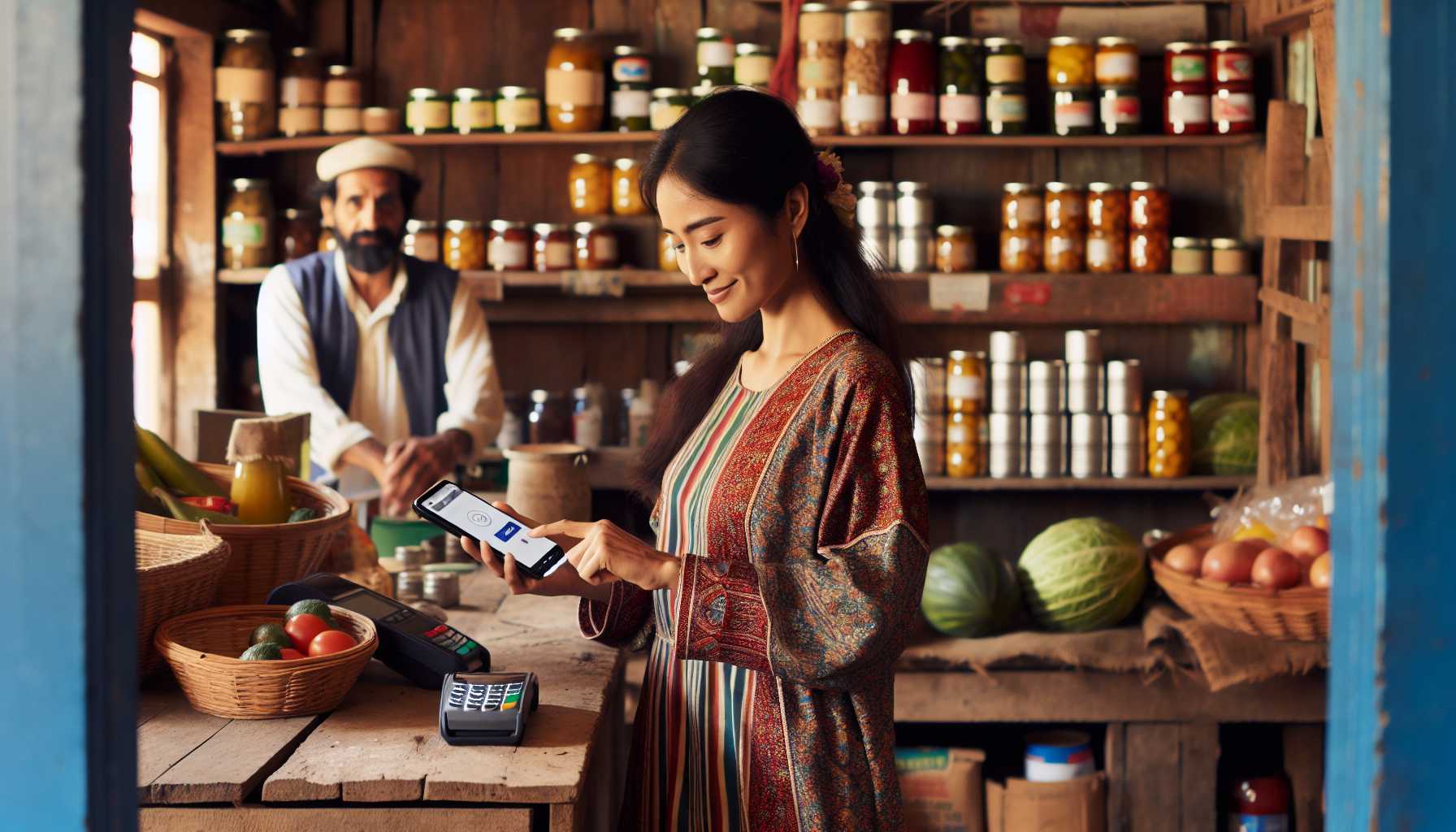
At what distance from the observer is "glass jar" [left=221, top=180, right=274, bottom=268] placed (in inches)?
133

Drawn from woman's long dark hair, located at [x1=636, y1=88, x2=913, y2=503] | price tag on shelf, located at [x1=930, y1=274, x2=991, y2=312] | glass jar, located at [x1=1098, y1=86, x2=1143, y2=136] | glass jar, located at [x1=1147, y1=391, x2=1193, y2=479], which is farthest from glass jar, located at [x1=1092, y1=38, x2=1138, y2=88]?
woman's long dark hair, located at [x1=636, y1=88, x2=913, y2=503]

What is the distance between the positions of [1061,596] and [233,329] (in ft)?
7.00

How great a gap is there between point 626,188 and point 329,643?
80.1 inches

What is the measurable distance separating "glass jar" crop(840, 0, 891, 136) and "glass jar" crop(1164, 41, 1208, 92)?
65 centimetres

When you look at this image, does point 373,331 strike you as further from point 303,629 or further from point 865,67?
point 303,629

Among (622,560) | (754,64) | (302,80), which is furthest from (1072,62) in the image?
(622,560)

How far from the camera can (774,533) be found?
1.34 m

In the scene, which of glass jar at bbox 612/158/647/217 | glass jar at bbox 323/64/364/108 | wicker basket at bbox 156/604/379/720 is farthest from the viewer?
glass jar at bbox 323/64/364/108

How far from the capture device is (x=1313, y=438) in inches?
123

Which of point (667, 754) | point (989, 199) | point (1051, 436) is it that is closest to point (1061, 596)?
point (1051, 436)

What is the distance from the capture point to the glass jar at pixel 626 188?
10.7 ft

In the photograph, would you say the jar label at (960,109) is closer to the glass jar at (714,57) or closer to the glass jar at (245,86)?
the glass jar at (714,57)

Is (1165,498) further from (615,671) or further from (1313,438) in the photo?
(615,671)

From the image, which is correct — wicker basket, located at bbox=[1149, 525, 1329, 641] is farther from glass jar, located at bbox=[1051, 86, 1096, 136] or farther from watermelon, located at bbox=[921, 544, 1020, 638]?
glass jar, located at bbox=[1051, 86, 1096, 136]
